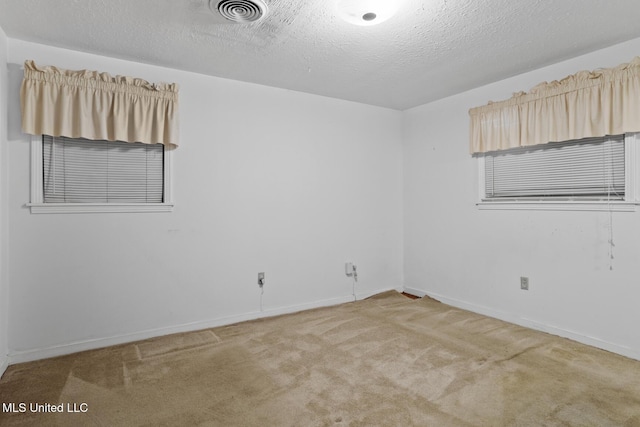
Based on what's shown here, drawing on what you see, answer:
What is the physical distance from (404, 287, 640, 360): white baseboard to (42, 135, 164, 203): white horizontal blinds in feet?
11.0

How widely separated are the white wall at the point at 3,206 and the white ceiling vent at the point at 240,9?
5.48 feet

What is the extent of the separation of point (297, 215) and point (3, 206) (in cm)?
249

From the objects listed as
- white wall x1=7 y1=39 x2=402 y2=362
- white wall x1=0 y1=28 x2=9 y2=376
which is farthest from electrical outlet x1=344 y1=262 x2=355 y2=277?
white wall x1=0 y1=28 x2=9 y2=376

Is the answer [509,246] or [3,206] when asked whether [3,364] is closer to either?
[3,206]

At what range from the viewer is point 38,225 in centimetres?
273

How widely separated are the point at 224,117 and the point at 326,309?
2.35 m

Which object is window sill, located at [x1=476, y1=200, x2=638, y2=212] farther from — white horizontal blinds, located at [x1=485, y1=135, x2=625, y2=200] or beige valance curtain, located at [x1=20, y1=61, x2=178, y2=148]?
beige valance curtain, located at [x1=20, y1=61, x2=178, y2=148]

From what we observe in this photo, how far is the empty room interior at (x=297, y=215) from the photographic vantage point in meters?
2.24

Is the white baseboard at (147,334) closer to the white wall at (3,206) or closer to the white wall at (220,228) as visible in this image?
the white wall at (220,228)

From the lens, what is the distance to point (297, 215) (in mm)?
3953

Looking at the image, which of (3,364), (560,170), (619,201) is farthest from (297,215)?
(619,201)

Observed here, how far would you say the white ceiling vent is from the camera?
85.0 inches

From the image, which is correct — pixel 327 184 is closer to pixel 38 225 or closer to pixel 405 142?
pixel 405 142

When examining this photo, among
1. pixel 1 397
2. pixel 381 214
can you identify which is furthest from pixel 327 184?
pixel 1 397
